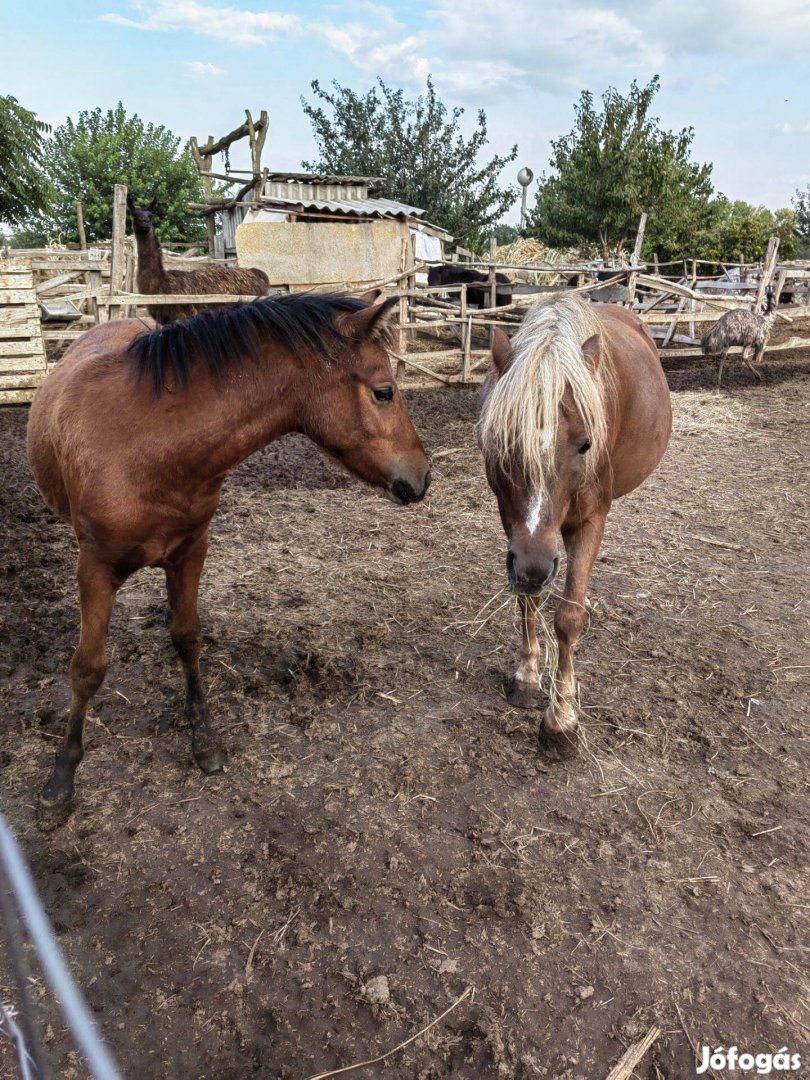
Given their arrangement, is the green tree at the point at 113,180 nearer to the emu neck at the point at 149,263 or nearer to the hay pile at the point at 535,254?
the hay pile at the point at 535,254

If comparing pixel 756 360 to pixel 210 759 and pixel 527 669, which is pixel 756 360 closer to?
pixel 527 669

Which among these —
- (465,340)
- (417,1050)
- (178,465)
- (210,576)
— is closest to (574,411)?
(178,465)

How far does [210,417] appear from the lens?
2.34m

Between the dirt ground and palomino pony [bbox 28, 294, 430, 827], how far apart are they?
944mm

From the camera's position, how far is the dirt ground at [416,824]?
189cm

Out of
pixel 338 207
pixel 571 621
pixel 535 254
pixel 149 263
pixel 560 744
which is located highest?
pixel 535 254

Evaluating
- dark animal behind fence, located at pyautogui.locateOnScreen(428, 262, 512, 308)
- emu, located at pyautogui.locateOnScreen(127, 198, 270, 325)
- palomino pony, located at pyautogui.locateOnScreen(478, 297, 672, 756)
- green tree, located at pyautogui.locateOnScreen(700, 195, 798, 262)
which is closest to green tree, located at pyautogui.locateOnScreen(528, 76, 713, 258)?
green tree, located at pyautogui.locateOnScreen(700, 195, 798, 262)

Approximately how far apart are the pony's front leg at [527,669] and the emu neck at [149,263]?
7.12 meters

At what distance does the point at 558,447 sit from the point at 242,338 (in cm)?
121

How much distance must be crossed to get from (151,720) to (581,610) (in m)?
2.11

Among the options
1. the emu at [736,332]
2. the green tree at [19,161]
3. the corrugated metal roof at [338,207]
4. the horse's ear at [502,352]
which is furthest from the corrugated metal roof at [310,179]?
the horse's ear at [502,352]

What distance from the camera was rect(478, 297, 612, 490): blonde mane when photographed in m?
2.36

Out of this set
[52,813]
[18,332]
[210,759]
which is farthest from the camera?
[18,332]

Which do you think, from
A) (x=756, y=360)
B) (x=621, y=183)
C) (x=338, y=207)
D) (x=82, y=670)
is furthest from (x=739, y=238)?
(x=82, y=670)
